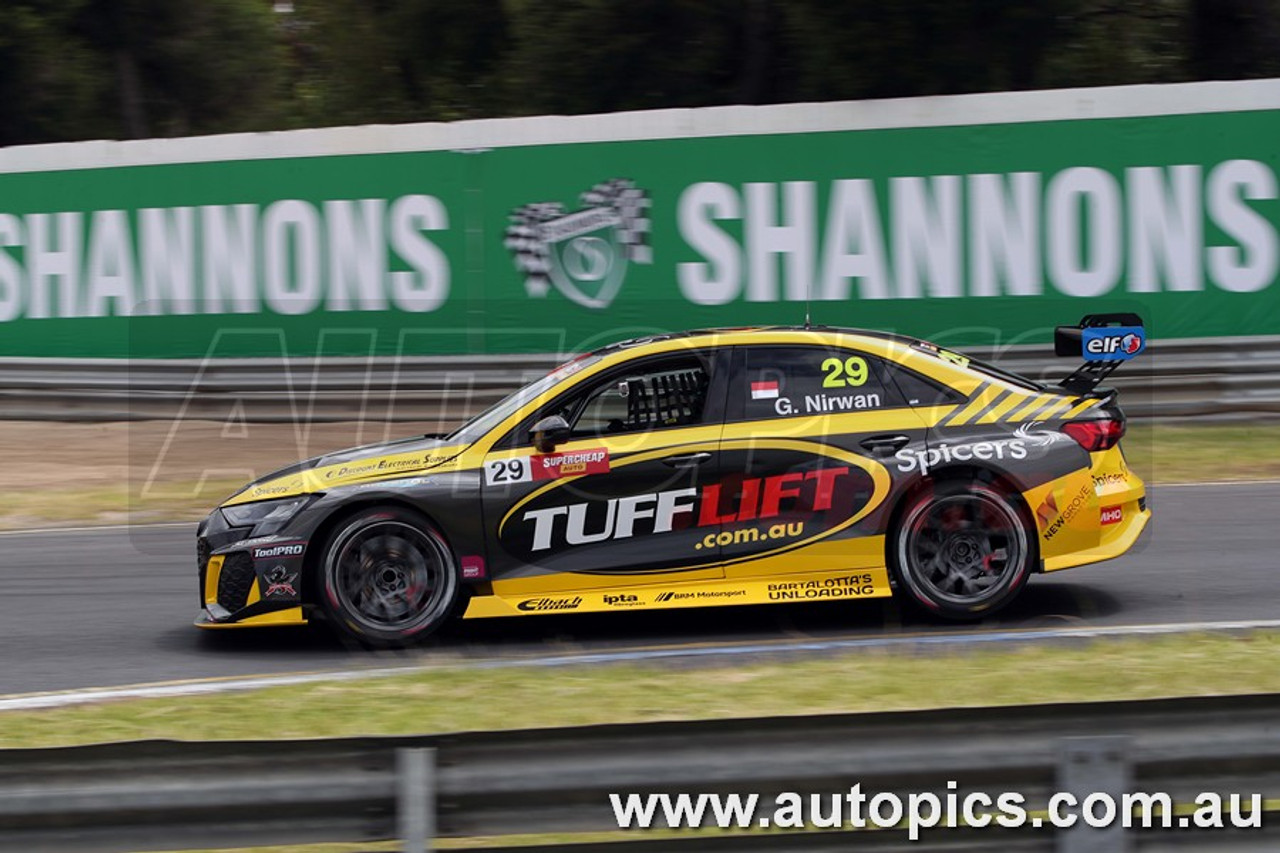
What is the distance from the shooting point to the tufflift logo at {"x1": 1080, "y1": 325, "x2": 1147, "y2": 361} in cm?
791

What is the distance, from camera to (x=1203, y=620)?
7844 millimetres

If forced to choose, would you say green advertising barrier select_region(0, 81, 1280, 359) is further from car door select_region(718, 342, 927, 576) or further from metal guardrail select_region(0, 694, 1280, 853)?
metal guardrail select_region(0, 694, 1280, 853)

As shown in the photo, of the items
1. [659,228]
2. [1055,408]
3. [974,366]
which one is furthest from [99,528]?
[1055,408]

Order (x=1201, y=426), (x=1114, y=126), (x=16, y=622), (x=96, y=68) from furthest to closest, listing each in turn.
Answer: (x=96, y=68)
(x=1114, y=126)
(x=1201, y=426)
(x=16, y=622)

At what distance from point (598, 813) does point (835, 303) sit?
40.0ft

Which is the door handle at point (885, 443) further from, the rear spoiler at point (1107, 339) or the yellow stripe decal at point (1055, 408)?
the rear spoiler at point (1107, 339)

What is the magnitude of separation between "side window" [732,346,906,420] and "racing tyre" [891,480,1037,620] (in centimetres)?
58

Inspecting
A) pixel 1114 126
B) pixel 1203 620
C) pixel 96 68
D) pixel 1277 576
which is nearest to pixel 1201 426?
pixel 1114 126

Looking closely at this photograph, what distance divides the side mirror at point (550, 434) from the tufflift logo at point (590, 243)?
857 centimetres

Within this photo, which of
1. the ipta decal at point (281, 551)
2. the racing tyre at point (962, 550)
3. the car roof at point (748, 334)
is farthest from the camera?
the car roof at point (748, 334)

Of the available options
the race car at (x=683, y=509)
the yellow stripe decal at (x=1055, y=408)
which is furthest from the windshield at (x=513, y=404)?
the yellow stripe decal at (x=1055, y=408)

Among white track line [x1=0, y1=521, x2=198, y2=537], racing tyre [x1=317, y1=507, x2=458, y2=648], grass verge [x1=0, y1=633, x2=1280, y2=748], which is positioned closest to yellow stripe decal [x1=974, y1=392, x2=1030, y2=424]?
grass verge [x1=0, y1=633, x2=1280, y2=748]

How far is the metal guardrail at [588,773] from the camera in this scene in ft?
13.3

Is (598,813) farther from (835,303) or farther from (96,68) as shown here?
(96,68)
